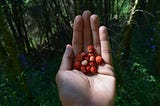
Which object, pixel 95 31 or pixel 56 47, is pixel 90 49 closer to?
pixel 95 31

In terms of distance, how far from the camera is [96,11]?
4699 mm

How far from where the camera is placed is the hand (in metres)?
2.24

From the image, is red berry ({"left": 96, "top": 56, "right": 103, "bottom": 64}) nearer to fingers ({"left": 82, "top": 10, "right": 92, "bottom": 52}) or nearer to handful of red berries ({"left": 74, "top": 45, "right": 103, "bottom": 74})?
handful of red berries ({"left": 74, "top": 45, "right": 103, "bottom": 74})

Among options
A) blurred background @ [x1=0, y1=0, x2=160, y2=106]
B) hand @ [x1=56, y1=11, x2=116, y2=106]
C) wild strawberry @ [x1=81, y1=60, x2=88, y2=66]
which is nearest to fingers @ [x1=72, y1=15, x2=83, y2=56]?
hand @ [x1=56, y1=11, x2=116, y2=106]

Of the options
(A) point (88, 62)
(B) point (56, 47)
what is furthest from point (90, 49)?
(B) point (56, 47)

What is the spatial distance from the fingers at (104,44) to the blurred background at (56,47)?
1.19 m

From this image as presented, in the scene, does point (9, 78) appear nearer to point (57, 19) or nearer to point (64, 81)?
point (57, 19)

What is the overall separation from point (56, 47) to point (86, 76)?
2914mm

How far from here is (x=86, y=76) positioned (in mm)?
2369

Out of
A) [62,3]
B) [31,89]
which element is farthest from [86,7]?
[31,89]

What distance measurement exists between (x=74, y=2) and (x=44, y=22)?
76 centimetres

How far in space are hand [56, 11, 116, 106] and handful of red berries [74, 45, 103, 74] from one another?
29 mm

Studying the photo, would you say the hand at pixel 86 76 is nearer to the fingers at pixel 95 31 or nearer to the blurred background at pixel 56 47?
the fingers at pixel 95 31

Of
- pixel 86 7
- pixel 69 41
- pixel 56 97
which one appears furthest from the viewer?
pixel 69 41
